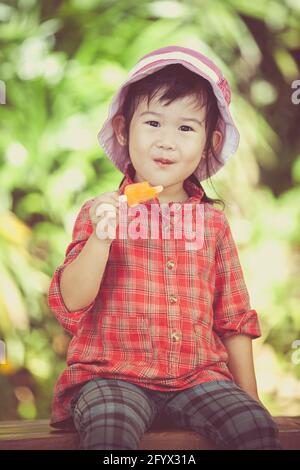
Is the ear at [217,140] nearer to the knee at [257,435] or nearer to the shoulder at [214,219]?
the shoulder at [214,219]

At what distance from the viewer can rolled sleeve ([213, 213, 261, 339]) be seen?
1258 millimetres

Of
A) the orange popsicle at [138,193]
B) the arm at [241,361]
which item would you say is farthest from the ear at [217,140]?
the arm at [241,361]

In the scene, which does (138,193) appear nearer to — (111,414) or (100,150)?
(111,414)

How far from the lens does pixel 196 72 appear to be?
1.19 meters

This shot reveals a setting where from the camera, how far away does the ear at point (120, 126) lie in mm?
1263

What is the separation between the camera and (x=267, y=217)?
1861 millimetres

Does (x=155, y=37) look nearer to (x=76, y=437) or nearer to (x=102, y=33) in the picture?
(x=102, y=33)

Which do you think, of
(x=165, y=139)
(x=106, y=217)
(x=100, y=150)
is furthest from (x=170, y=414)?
(x=100, y=150)

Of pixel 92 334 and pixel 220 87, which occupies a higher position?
pixel 220 87

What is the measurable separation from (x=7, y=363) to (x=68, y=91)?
645 millimetres

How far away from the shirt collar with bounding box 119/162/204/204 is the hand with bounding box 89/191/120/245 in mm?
117

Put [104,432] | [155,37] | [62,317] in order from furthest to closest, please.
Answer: [155,37] < [62,317] < [104,432]

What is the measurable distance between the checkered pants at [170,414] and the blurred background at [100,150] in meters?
0.67

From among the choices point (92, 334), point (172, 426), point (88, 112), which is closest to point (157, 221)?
point (92, 334)
